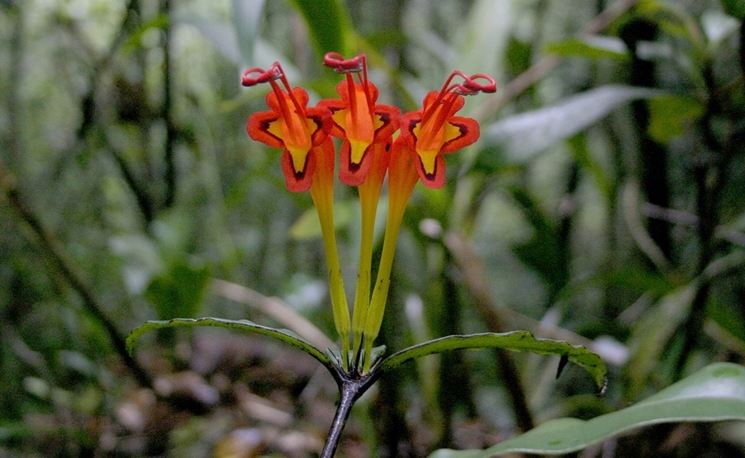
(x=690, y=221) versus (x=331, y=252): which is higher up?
(x=690, y=221)

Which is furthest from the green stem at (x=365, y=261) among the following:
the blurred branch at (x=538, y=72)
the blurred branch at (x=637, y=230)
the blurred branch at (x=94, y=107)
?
the blurred branch at (x=94, y=107)

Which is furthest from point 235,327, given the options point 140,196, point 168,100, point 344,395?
point 140,196

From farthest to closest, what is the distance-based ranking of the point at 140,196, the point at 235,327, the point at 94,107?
the point at 140,196 → the point at 94,107 → the point at 235,327

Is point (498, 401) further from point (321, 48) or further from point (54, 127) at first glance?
point (54, 127)

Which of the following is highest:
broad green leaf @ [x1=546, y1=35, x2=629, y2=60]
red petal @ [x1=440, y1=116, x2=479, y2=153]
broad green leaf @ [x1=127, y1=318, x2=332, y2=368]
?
broad green leaf @ [x1=546, y1=35, x2=629, y2=60]

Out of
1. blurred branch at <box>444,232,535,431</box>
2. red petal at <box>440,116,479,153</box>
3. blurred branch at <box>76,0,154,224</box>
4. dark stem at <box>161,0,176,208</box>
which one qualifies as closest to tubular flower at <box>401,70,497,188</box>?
red petal at <box>440,116,479,153</box>

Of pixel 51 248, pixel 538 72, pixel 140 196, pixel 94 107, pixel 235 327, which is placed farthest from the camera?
pixel 140 196

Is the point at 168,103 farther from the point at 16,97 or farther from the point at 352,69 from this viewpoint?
the point at 352,69

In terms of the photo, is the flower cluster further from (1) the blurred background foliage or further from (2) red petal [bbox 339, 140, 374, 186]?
(1) the blurred background foliage

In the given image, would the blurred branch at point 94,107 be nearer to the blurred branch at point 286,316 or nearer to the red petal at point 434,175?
the blurred branch at point 286,316
